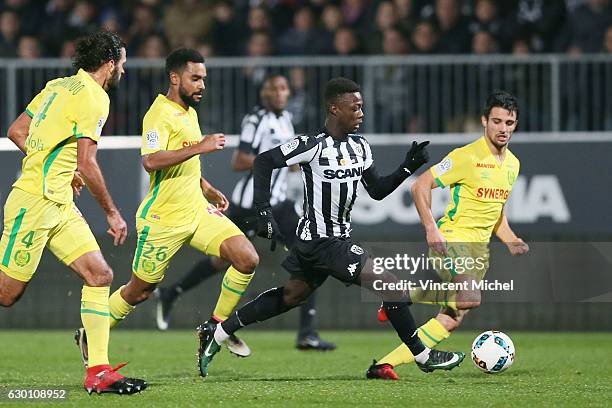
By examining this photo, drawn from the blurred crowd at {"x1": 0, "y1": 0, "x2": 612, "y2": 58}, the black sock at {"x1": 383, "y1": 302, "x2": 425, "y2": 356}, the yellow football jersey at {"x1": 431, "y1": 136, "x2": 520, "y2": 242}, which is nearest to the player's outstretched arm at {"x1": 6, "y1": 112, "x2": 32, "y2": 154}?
the black sock at {"x1": 383, "y1": 302, "x2": 425, "y2": 356}

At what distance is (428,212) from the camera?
9.30 m

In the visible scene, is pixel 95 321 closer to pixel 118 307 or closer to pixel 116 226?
pixel 116 226

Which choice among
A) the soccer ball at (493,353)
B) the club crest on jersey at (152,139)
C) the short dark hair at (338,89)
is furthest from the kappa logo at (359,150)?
the soccer ball at (493,353)

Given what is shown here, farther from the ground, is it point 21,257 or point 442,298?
point 21,257

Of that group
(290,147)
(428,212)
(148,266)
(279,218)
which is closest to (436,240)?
(428,212)

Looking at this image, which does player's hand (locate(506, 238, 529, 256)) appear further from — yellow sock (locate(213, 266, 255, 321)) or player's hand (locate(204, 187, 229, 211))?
player's hand (locate(204, 187, 229, 211))

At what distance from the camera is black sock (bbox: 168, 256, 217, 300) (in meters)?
12.1

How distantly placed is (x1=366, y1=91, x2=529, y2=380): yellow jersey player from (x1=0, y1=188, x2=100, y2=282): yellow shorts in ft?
8.72

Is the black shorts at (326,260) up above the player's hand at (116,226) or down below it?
below

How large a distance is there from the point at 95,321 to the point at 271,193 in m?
4.00

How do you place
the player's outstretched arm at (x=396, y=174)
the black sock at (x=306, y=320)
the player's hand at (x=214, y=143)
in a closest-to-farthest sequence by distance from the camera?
the player's hand at (x=214, y=143) < the player's outstretched arm at (x=396, y=174) < the black sock at (x=306, y=320)

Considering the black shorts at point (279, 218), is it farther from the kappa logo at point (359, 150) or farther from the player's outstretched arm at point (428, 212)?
the kappa logo at point (359, 150)

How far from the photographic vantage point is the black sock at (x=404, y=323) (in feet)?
29.5

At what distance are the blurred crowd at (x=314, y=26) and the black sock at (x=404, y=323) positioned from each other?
6.13 metres
